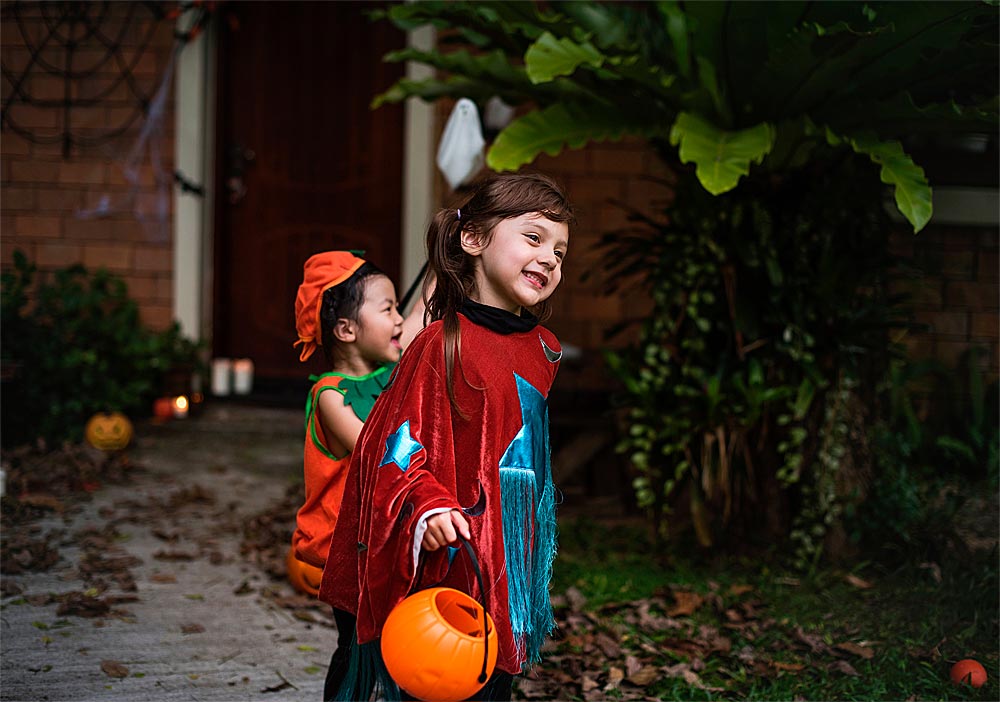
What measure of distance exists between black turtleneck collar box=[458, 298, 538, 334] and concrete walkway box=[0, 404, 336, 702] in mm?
1375

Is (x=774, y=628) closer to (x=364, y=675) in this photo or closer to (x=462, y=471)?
(x=364, y=675)

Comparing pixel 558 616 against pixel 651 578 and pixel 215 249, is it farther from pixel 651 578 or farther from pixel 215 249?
pixel 215 249

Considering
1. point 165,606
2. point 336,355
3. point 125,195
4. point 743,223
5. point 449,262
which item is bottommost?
point 165,606

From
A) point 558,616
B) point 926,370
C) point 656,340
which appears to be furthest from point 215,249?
point 926,370

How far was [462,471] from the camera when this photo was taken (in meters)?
1.97

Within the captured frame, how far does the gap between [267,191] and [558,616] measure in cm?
408

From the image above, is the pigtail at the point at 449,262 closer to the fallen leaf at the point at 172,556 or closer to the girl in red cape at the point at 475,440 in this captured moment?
the girl in red cape at the point at 475,440

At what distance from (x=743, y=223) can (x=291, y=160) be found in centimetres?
361

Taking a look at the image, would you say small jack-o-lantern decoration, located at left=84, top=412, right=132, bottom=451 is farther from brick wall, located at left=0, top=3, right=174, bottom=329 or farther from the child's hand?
the child's hand

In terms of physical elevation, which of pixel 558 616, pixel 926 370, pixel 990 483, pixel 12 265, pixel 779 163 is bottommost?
pixel 558 616

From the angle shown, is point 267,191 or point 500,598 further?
A: point 267,191

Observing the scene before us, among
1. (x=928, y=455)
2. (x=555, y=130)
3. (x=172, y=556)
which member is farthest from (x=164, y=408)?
(x=928, y=455)

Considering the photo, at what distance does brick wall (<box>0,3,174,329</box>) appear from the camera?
634 centimetres

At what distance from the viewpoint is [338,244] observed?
6.47 metres
